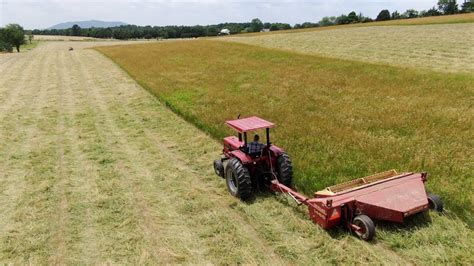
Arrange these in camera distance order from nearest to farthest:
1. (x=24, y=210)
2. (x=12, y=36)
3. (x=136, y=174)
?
(x=24, y=210), (x=136, y=174), (x=12, y=36)

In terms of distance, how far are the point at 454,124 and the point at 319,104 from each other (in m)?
4.48

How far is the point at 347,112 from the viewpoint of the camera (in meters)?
12.0

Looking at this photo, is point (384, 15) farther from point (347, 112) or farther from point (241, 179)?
point (241, 179)

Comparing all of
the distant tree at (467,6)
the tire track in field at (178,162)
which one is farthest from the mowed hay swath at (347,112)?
the distant tree at (467,6)

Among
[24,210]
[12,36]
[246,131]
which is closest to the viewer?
[24,210]

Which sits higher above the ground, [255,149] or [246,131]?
[246,131]

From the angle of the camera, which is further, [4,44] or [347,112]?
[4,44]

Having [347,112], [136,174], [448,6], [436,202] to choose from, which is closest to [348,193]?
[436,202]

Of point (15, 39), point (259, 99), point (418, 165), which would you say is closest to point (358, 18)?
point (15, 39)

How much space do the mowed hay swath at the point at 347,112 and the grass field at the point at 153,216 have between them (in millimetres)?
1207

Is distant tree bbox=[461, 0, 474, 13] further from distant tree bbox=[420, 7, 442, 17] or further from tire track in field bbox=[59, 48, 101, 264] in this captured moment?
tire track in field bbox=[59, 48, 101, 264]

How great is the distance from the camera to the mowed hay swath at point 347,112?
7512mm

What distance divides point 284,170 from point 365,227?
6.52 feet

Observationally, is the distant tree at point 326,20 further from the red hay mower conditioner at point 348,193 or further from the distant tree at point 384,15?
the red hay mower conditioner at point 348,193
